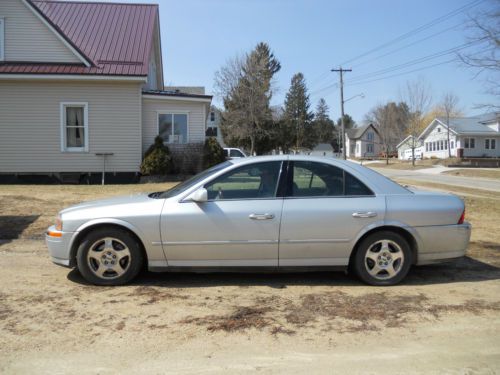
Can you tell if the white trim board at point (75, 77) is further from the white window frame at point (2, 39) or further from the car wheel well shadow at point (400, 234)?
the car wheel well shadow at point (400, 234)

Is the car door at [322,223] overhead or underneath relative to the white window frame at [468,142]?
underneath

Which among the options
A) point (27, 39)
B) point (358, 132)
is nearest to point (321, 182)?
point (27, 39)

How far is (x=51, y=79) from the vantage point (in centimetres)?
1717

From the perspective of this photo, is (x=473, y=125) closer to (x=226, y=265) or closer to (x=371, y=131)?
(x=371, y=131)

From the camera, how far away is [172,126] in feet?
62.4

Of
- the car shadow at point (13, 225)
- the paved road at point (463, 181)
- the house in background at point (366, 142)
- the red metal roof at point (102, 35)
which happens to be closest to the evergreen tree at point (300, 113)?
the house in background at point (366, 142)

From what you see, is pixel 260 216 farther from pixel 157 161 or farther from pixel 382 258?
pixel 157 161

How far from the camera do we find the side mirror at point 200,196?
5.05m

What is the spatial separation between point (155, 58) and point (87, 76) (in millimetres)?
9664

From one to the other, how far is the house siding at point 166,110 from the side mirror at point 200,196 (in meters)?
14.2

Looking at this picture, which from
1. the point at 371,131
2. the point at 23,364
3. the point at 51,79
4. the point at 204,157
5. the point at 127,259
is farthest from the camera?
the point at 371,131

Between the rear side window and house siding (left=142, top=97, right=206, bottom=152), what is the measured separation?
13973 millimetres

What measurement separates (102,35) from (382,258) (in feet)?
60.2

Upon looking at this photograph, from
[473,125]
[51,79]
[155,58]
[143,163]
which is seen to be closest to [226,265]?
[143,163]
